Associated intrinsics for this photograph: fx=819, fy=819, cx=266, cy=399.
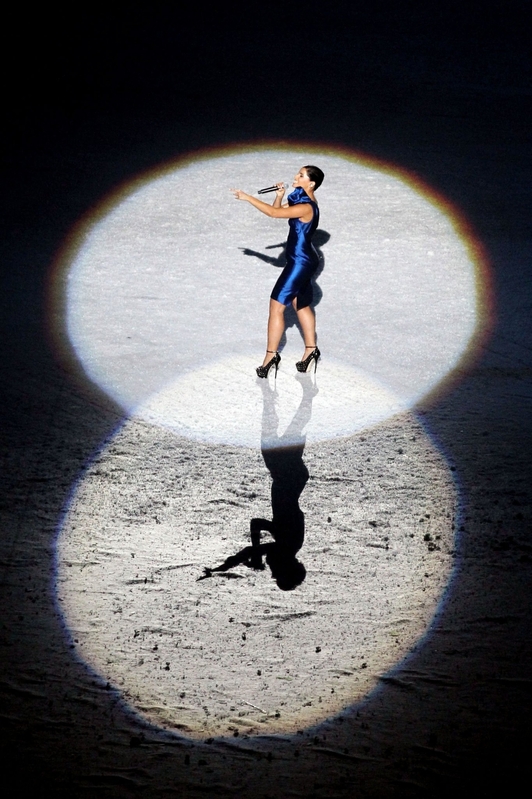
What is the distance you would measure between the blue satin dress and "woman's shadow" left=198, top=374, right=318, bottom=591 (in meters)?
0.91

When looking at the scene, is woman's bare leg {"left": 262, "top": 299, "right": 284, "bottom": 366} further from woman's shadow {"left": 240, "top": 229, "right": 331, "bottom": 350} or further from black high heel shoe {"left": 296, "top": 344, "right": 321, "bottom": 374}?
woman's shadow {"left": 240, "top": 229, "right": 331, "bottom": 350}

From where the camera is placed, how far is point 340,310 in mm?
8633

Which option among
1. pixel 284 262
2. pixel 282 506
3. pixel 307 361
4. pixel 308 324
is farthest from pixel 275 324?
pixel 284 262

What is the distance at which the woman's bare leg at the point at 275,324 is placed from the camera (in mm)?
7328

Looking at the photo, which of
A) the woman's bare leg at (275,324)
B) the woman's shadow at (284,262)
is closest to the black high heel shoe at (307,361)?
the woman's bare leg at (275,324)

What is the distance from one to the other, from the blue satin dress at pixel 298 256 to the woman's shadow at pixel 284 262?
34.5 inches

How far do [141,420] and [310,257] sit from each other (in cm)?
207

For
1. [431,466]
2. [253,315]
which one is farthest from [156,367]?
[431,466]

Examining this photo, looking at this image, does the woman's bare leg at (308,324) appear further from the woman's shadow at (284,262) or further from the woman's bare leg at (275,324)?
the woman's shadow at (284,262)

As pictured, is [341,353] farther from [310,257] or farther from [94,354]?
[94,354]

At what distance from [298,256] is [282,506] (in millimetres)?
2426

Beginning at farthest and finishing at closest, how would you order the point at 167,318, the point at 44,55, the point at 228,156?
the point at 44,55, the point at 228,156, the point at 167,318

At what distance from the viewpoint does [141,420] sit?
6879mm

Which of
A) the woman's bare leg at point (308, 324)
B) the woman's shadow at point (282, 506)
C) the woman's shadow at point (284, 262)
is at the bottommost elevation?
the woman's shadow at point (282, 506)
